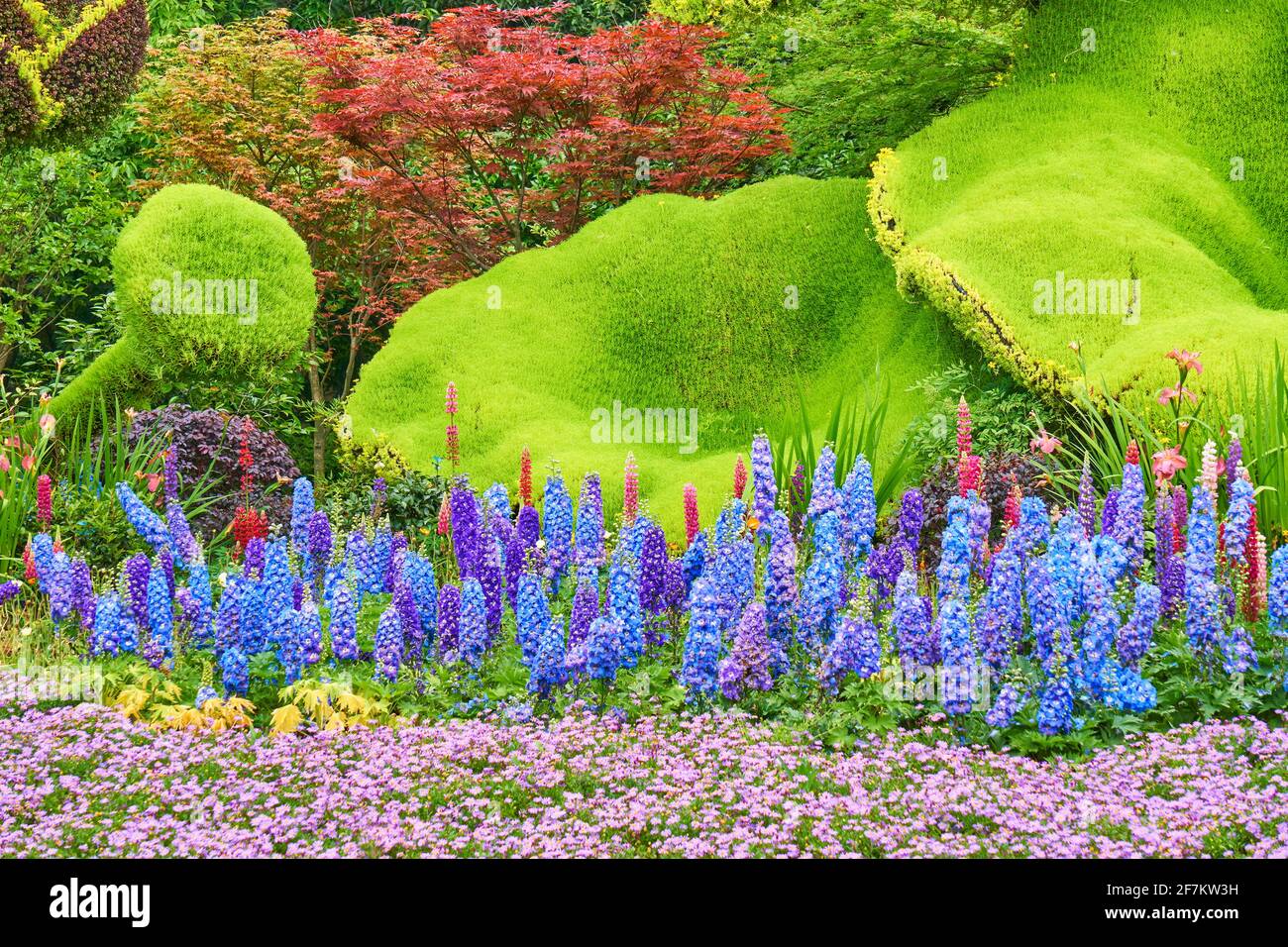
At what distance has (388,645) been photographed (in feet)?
15.5

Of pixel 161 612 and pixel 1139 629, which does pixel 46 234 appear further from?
pixel 1139 629

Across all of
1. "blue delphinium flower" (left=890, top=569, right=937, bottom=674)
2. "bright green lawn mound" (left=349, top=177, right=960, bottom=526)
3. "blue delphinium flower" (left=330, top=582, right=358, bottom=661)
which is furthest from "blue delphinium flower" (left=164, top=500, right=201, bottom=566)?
Answer: "blue delphinium flower" (left=890, top=569, right=937, bottom=674)

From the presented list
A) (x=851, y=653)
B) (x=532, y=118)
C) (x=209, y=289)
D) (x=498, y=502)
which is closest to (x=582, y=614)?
(x=851, y=653)

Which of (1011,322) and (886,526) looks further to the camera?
(1011,322)

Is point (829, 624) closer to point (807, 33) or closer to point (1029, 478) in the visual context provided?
point (1029, 478)

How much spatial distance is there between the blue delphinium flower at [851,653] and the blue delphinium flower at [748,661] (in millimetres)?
209

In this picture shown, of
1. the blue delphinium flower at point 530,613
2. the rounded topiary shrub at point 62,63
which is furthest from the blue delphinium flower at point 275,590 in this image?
the rounded topiary shrub at point 62,63

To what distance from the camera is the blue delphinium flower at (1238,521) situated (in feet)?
15.9

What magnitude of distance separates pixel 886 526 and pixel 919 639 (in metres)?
2.68

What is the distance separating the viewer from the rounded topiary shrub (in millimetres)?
9031

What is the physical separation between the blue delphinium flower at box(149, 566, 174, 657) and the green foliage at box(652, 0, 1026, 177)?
7694mm

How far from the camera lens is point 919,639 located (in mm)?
4422

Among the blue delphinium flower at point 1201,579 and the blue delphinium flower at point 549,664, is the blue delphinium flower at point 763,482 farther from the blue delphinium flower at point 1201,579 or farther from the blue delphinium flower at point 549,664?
the blue delphinium flower at point 1201,579

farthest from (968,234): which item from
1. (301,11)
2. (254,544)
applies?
(301,11)
